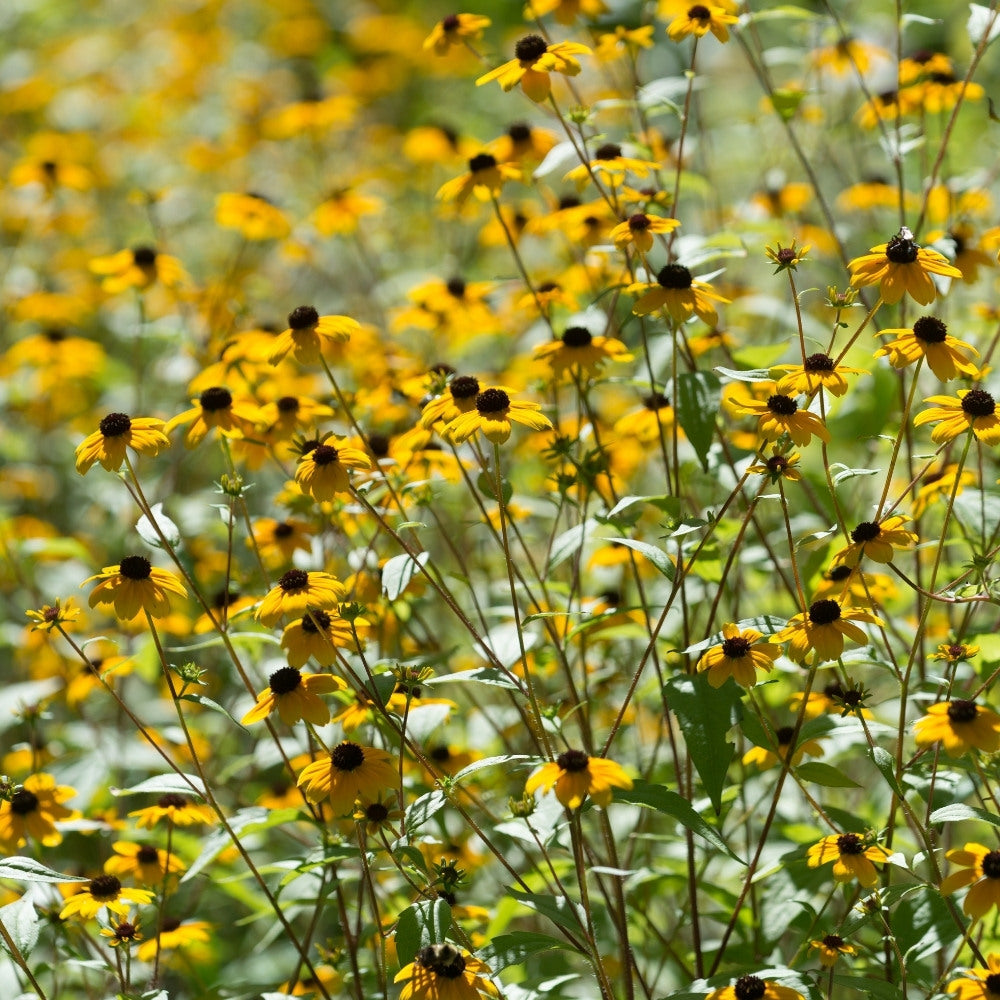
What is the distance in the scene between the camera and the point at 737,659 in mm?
2002

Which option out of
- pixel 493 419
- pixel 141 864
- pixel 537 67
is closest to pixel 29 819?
pixel 141 864

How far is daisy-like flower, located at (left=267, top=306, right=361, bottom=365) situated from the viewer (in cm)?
229

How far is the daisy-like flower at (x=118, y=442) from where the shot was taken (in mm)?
2162

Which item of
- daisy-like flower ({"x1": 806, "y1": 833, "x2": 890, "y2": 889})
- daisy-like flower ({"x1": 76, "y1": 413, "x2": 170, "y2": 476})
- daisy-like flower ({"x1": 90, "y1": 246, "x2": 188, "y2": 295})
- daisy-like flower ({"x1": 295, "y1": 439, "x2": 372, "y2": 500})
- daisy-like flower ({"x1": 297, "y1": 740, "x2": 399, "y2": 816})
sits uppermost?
daisy-like flower ({"x1": 76, "y1": 413, "x2": 170, "y2": 476})

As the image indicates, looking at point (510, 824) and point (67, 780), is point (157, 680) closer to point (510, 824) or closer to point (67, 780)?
point (67, 780)

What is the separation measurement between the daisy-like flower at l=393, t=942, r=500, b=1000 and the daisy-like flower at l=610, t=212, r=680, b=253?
1.30m

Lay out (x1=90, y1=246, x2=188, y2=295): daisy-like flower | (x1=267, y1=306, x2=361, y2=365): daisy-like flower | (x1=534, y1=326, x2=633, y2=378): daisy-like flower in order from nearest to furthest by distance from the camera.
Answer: (x1=267, y1=306, x2=361, y2=365): daisy-like flower
(x1=534, y1=326, x2=633, y2=378): daisy-like flower
(x1=90, y1=246, x2=188, y2=295): daisy-like flower

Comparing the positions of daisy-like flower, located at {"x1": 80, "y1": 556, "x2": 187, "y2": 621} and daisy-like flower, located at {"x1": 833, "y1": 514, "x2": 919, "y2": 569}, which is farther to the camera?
daisy-like flower, located at {"x1": 80, "y1": 556, "x2": 187, "y2": 621}

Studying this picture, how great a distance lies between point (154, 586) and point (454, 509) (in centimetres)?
168

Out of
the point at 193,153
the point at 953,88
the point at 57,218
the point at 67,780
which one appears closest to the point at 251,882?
the point at 67,780

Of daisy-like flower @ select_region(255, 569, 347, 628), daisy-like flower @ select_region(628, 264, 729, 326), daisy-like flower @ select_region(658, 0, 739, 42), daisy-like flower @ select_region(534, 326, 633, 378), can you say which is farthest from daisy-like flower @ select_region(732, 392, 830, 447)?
daisy-like flower @ select_region(658, 0, 739, 42)

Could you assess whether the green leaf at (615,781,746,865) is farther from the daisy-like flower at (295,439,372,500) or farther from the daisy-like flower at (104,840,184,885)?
the daisy-like flower at (104,840,184,885)

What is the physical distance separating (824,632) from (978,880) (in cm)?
42

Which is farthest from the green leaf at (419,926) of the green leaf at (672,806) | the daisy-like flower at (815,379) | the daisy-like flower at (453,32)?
the daisy-like flower at (453,32)
